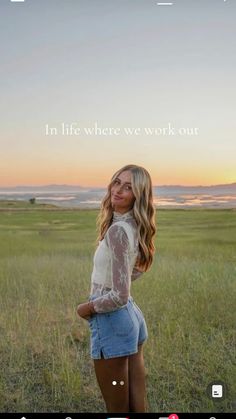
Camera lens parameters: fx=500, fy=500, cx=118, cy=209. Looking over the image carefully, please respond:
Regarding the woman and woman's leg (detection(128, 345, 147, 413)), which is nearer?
the woman

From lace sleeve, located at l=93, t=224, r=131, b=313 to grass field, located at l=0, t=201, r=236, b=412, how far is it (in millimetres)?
522

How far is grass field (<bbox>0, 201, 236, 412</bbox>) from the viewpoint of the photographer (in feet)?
5.90

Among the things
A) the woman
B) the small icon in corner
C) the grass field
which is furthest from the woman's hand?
the small icon in corner

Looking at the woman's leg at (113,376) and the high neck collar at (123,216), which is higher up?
the high neck collar at (123,216)

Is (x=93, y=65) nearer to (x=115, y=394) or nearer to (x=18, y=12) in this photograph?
(x=18, y=12)

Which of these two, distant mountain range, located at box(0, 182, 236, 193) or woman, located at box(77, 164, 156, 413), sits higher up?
distant mountain range, located at box(0, 182, 236, 193)

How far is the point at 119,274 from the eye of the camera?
1.30 metres

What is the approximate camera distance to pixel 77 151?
178 centimetres

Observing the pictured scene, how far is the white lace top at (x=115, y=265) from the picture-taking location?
4.26 ft

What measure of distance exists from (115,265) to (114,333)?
193 mm

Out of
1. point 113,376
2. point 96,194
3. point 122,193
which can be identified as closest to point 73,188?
point 96,194

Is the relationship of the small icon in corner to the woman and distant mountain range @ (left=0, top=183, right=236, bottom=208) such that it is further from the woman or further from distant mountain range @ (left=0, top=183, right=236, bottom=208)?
distant mountain range @ (left=0, top=183, right=236, bottom=208)

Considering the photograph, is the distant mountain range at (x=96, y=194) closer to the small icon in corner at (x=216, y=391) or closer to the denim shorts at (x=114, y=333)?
the denim shorts at (x=114, y=333)

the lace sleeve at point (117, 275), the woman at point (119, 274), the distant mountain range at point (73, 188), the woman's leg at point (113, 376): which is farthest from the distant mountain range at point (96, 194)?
the woman's leg at point (113, 376)
